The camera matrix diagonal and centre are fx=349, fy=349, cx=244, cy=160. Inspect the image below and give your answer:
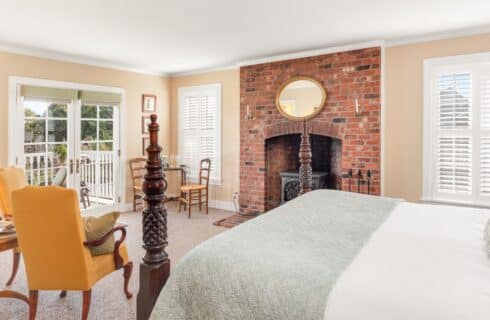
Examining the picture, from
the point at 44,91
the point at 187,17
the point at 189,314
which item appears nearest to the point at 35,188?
the point at 189,314

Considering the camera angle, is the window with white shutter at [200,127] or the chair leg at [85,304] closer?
the chair leg at [85,304]

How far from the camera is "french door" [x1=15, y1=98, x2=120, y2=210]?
4844 millimetres

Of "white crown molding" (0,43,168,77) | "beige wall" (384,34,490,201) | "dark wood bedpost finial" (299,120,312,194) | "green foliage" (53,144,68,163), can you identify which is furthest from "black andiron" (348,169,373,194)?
"green foliage" (53,144,68,163)

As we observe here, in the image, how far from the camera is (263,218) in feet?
7.08

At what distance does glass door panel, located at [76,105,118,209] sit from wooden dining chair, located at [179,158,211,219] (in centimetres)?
119

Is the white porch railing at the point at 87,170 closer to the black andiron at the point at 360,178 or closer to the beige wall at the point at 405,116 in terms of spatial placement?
the black andiron at the point at 360,178

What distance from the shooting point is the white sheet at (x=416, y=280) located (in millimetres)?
1142

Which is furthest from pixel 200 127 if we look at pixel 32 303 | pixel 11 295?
pixel 32 303

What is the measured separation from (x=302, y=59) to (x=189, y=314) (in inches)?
167

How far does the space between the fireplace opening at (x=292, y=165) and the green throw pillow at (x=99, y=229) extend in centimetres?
303

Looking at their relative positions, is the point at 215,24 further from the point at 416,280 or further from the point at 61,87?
the point at 416,280

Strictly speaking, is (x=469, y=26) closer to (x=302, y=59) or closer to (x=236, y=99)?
(x=302, y=59)

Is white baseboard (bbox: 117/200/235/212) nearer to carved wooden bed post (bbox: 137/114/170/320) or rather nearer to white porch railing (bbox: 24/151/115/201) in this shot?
white porch railing (bbox: 24/151/115/201)

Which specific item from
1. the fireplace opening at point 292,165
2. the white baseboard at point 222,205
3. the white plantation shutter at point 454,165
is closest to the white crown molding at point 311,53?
the fireplace opening at point 292,165
